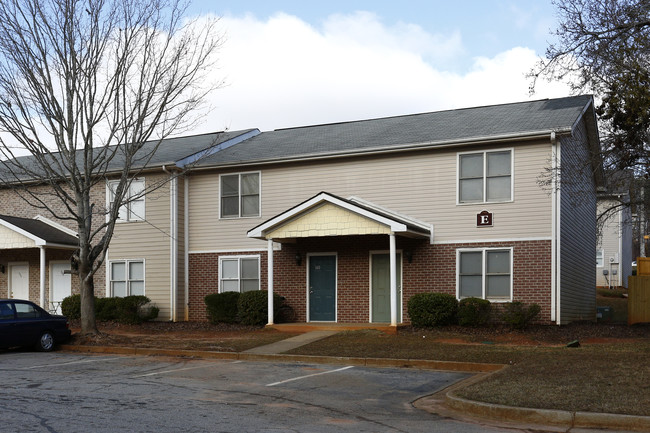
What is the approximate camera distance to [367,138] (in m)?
23.4

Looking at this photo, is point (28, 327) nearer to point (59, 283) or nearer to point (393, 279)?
point (393, 279)

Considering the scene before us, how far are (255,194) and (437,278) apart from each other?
6.85m

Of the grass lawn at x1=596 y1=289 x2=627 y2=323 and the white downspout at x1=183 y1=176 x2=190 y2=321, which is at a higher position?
the white downspout at x1=183 y1=176 x2=190 y2=321

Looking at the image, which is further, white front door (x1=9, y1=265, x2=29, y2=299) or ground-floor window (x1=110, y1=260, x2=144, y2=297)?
white front door (x1=9, y1=265, x2=29, y2=299)

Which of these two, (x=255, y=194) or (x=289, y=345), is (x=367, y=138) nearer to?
(x=255, y=194)

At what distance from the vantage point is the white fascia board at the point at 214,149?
24203 millimetres

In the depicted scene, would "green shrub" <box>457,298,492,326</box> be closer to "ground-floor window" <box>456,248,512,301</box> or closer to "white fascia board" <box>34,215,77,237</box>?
"ground-floor window" <box>456,248,512,301</box>

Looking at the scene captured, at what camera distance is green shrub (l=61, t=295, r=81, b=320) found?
2472cm

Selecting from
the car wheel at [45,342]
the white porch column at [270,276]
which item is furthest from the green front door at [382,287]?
the car wheel at [45,342]

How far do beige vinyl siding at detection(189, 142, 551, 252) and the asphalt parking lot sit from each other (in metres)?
7.75

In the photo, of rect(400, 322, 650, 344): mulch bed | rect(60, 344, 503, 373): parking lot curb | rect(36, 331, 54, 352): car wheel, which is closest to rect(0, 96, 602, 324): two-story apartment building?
rect(400, 322, 650, 344): mulch bed

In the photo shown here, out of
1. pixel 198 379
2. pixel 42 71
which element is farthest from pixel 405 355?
pixel 42 71

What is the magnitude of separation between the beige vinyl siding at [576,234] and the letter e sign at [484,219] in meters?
1.97

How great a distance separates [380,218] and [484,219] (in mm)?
3195
